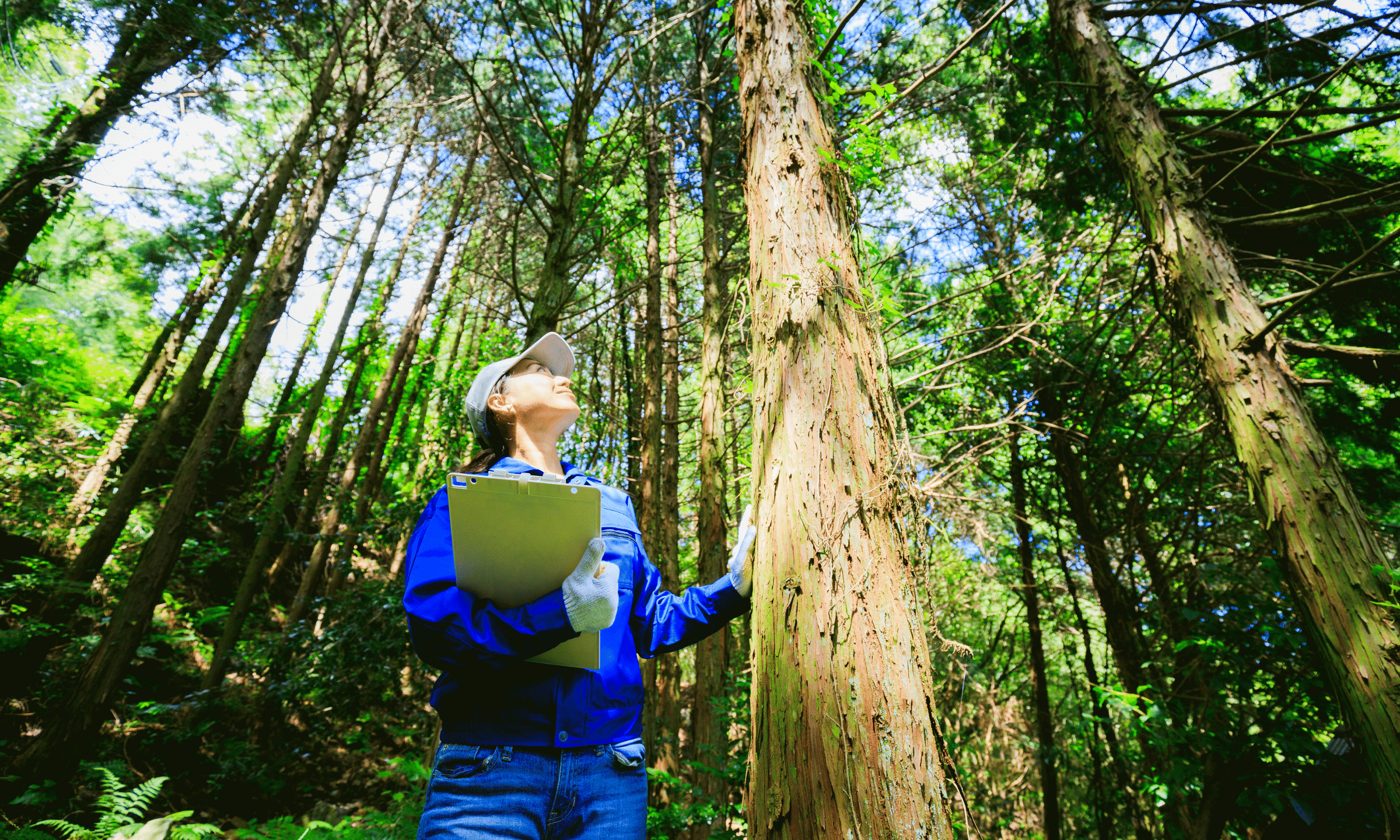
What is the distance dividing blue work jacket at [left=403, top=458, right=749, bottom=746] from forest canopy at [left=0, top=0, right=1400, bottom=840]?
22 centimetres

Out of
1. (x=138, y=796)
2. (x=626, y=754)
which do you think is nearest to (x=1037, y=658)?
(x=626, y=754)

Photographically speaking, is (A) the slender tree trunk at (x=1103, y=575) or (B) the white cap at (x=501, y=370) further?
(A) the slender tree trunk at (x=1103, y=575)

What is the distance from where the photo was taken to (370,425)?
1031 cm

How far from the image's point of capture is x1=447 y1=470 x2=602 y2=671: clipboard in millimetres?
1316

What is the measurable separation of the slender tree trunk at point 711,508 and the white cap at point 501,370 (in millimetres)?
2644

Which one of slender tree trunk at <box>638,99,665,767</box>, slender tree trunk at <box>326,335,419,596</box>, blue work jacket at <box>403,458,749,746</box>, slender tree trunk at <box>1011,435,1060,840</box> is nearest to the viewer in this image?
blue work jacket at <box>403,458,749,746</box>

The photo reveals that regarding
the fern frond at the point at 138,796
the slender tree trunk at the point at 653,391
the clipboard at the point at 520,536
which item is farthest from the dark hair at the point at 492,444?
the slender tree trunk at the point at 653,391

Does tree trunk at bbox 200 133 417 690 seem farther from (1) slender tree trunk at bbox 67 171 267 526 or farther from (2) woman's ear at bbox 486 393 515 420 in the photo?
(2) woman's ear at bbox 486 393 515 420

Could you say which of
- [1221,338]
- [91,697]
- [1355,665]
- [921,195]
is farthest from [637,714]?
[921,195]

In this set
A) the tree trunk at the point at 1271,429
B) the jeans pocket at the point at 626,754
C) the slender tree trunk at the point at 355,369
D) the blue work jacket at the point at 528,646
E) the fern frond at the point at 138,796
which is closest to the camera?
the blue work jacket at the point at 528,646

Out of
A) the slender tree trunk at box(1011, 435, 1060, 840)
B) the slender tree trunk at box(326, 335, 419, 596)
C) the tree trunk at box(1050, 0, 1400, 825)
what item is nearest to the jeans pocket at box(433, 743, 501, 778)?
the tree trunk at box(1050, 0, 1400, 825)

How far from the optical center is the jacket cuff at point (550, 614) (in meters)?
1.40

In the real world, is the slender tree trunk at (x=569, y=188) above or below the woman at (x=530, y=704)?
above

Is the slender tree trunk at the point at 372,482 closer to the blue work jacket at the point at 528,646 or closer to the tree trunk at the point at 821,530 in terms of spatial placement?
the blue work jacket at the point at 528,646
